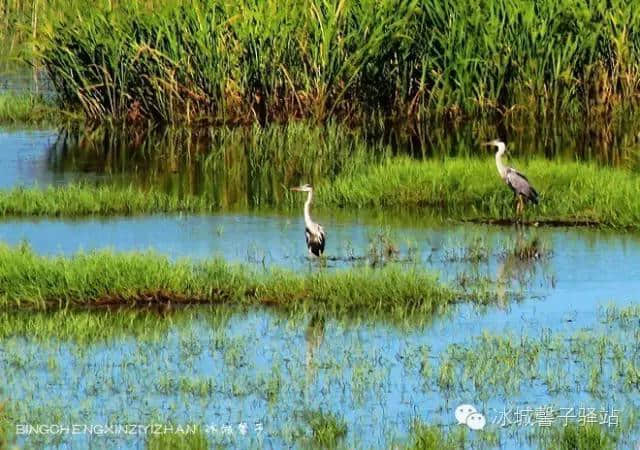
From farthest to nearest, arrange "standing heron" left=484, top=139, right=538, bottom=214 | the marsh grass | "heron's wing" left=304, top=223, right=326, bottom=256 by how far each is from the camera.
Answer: "standing heron" left=484, top=139, right=538, bottom=214 < the marsh grass < "heron's wing" left=304, top=223, right=326, bottom=256

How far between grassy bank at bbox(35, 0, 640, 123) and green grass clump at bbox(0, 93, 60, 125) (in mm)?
1417

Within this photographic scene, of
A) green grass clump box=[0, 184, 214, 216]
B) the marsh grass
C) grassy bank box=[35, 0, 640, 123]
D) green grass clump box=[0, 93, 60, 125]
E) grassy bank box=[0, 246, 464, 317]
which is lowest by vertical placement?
green grass clump box=[0, 93, 60, 125]

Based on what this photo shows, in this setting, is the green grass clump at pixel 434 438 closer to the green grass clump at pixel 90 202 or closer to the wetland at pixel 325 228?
the wetland at pixel 325 228

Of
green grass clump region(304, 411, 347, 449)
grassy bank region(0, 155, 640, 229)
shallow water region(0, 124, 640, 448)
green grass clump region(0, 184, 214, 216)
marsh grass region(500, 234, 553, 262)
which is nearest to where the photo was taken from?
green grass clump region(304, 411, 347, 449)

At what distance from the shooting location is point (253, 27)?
66.6ft

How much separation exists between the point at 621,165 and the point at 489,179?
2.99 metres

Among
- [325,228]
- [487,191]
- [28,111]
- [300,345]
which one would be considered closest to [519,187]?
[487,191]

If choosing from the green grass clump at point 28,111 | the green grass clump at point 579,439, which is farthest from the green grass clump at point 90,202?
the green grass clump at point 579,439

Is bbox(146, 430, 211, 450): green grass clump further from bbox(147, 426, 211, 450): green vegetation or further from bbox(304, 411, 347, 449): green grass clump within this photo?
bbox(304, 411, 347, 449): green grass clump

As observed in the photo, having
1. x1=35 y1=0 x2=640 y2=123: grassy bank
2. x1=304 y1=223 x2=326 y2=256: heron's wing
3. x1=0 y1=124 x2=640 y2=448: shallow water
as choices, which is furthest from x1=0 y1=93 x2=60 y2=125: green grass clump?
x1=304 y1=223 x2=326 y2=256: heron's wing

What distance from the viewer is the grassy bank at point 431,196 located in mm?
14898

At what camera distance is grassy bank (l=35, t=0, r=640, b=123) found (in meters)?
20.3

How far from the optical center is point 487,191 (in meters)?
15.6

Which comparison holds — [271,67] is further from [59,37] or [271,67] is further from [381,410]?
[381,410]
